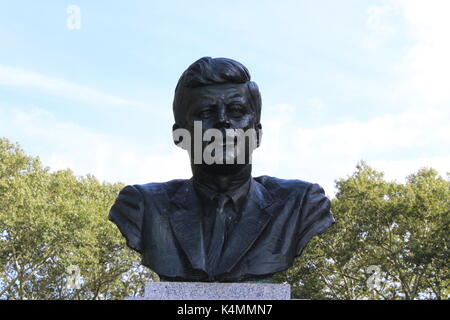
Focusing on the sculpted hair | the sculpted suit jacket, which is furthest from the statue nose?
the sculpted suit jacket

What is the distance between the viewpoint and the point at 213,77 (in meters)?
5.73

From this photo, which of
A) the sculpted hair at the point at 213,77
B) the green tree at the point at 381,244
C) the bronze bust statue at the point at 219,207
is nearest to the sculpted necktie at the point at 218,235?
the bronze bust statue at the point at 219,207

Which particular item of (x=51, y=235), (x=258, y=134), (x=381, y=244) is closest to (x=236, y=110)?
(x=258, y=134)

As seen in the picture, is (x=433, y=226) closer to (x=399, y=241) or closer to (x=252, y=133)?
(x=399, y=241)

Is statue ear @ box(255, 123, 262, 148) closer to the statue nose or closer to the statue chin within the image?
the statue chin

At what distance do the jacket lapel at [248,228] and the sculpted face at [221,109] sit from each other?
0.44 m

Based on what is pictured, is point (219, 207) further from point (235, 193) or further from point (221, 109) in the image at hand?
point (221, 109)

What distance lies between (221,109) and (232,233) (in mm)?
1176

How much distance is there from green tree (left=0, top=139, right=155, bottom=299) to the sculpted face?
19.0 metres

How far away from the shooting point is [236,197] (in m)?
5.82

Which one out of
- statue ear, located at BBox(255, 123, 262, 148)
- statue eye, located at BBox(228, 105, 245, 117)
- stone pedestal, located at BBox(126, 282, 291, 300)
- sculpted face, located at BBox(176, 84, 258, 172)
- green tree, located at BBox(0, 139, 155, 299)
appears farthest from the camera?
green tree, located at BBox(0, 139, 155, 299)

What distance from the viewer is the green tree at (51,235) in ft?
77.8

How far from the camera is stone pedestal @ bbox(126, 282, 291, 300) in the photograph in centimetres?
524
